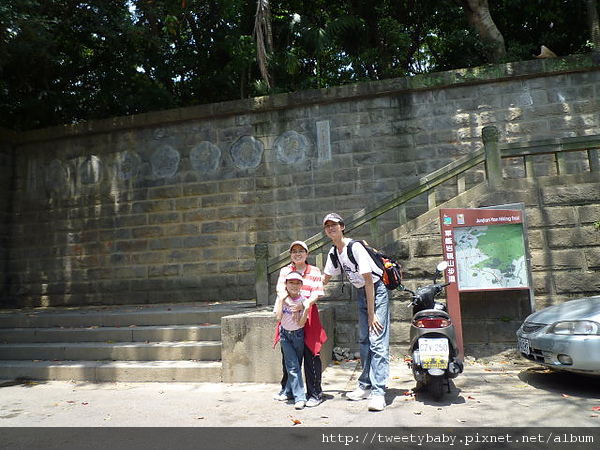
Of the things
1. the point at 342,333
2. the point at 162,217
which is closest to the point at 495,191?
the point at 342,333

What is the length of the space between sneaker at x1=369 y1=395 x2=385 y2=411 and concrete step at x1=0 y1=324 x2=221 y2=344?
2.92 meters

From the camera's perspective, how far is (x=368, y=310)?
456 cm

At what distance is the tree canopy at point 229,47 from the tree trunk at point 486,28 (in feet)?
0.08

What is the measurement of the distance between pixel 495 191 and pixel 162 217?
729cm

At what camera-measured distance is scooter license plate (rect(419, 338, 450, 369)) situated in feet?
14.6

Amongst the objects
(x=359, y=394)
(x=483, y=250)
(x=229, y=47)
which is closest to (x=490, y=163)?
(x=483, y=250)

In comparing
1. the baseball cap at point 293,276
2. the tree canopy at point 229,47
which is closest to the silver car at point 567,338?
the baseball cap at point 293,276

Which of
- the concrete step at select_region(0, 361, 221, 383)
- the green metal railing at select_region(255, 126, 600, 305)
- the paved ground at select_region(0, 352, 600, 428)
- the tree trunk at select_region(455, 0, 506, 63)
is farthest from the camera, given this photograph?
the tree trunk at select_region(455, 0, 506, 63)

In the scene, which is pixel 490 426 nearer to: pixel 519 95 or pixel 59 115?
pixel 519 95

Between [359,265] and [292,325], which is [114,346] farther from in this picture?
[359,265]

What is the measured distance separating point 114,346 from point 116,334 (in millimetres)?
402

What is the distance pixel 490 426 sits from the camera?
384 centimetres

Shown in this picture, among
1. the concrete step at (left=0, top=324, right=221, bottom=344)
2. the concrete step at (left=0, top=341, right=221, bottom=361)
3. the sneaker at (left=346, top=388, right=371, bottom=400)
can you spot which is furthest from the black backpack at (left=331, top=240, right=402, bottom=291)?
the concrete step at (left=0, top=324, right=221, bottom=344)

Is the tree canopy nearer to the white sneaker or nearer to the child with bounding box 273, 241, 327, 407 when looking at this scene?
the child with bounding box 273, 241, 327, 407
